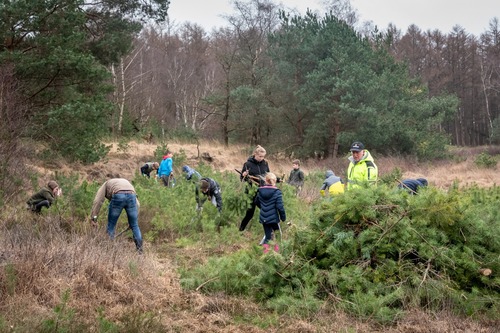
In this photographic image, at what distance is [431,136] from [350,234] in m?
23.3

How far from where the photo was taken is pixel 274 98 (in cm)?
2856

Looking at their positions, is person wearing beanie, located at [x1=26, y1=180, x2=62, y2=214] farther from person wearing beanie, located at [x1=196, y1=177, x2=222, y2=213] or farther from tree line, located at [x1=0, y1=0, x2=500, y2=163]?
person wearing beanie, located at [x1=196, y1=177, x2=222, y2=213]

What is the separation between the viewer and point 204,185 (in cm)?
984

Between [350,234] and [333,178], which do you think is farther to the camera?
[333,178]

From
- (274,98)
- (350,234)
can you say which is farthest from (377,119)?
(350,234)

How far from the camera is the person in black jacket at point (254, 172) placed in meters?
9.48

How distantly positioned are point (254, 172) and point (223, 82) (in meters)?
22.3

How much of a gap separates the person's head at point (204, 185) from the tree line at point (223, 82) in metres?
3.61

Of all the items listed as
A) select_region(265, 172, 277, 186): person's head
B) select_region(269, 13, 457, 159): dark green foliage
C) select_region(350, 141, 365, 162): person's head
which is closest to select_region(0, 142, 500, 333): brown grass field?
select_region(265, 172, 277, 186): person's head

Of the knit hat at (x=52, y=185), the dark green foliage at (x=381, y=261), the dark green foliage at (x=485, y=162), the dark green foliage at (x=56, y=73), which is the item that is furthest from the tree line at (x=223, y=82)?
the dark green foliage at (x=381, y=261)

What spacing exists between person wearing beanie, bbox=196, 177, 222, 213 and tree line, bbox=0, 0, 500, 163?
366 centimetres

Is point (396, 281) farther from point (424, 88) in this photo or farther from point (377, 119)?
point (424, 88)

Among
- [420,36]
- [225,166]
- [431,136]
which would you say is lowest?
[225,166]

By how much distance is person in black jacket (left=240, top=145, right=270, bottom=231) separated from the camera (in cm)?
948
